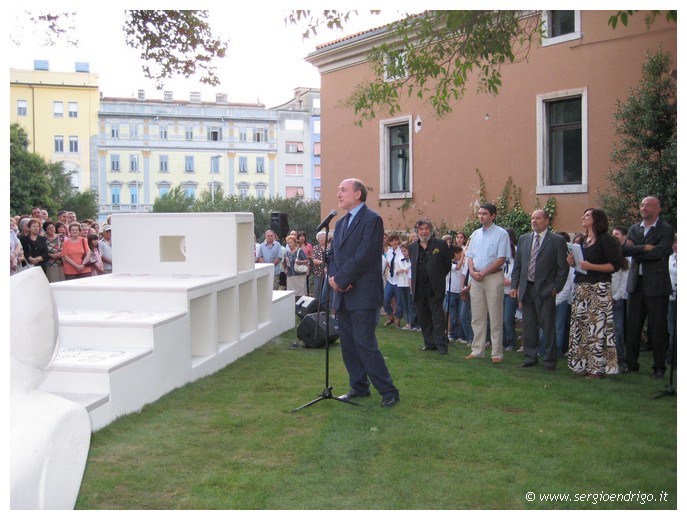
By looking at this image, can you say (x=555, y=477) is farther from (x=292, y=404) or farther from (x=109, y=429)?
(x=109, y=429)

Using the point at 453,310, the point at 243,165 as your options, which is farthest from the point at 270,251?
the point at 243,165

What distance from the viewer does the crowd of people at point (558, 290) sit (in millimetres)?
7273

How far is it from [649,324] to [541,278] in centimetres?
118

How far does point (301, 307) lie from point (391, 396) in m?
5.06

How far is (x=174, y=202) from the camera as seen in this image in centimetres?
4803

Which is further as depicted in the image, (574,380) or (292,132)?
(292,132)

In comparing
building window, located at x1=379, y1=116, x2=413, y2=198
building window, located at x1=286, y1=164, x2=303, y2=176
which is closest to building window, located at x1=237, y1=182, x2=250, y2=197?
building window, located at x1=286, y1=164, x2=303, y2=176

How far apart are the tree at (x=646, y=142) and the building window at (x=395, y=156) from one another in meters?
5.04

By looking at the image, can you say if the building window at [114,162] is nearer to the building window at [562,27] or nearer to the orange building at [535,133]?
the orange building at [535,133]

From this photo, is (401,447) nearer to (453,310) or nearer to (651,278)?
(651,278)

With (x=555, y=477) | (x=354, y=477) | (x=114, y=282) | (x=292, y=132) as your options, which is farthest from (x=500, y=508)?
(x=292, y=132)

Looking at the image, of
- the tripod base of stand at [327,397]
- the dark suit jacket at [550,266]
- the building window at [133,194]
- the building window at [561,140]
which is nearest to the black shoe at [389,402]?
the tripod base of stand at [327,397]

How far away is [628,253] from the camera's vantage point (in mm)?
7121

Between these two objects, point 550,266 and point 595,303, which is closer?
point 595,303
